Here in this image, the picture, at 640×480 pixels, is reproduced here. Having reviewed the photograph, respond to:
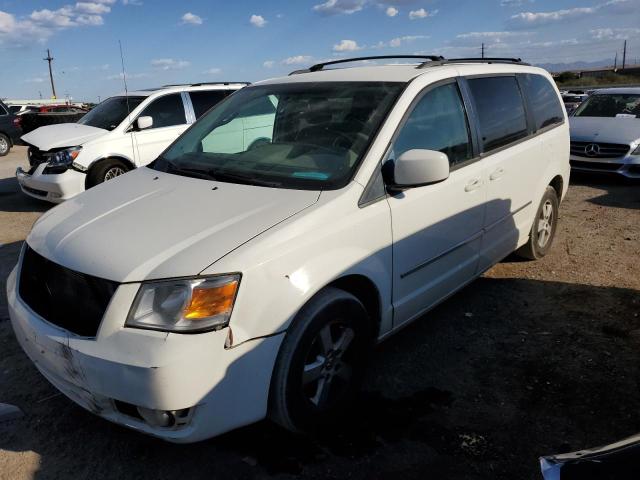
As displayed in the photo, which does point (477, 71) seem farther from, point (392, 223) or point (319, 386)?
point (319, 386)

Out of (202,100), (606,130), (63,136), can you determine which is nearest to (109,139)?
(63,136)

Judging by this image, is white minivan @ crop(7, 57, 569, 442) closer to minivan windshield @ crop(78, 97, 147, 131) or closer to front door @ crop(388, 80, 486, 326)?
front door @ crop(388, 80, 486, 326)

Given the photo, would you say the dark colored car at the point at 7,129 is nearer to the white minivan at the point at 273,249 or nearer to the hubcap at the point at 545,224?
the white minivan at the point at 273,249

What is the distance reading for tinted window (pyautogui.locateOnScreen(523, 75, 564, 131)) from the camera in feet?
15.3

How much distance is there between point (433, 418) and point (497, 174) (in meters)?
1.85

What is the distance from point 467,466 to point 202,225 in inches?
67.1

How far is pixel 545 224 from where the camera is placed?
5152 mm

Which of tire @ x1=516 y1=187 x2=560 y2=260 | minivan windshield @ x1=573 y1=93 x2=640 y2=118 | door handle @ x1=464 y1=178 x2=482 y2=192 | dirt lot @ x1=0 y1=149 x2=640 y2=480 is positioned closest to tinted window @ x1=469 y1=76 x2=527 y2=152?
door handle @ x1=464 y1=178 x2=482 y2=192

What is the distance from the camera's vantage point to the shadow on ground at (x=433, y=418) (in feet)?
8.57

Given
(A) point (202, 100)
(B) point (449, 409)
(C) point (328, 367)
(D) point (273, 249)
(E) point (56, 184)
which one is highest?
(A) point (202, 100)

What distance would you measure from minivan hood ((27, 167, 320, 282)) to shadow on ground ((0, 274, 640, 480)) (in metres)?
0.98

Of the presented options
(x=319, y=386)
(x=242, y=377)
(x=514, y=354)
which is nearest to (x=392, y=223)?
(x=319, y=386)

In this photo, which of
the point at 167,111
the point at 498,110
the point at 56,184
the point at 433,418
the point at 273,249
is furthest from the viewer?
the point at 167,111

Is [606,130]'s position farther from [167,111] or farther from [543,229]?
[167,111]
